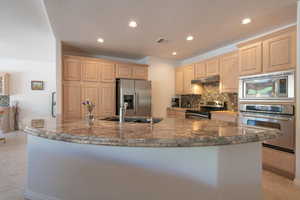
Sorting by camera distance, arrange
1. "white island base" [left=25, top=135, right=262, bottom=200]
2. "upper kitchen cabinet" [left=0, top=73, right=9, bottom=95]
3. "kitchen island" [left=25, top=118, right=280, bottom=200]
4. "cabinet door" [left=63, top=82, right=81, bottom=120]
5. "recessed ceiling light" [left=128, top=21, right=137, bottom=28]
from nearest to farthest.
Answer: "kitchen island" [left=25, top=118, right=280, bottom=200]
"white island base" [left=25, top=135, right=262, bottom=200]
"recessed ceiling light" [left=128, top=21, right=137, bottom=28]
"cabinet door" [left=63, top=82, right=81, bottom=120]
"upper kitchen cabinet" [left=0, top=73, right=9, bottom=95]

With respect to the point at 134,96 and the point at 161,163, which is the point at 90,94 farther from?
the point at 161,163

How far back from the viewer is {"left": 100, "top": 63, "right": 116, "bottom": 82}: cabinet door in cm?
415

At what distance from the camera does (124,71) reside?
4.39 m

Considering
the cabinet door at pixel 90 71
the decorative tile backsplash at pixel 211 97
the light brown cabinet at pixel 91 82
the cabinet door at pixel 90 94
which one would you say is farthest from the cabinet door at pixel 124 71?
the decorative tile backsplash at pixel 211 97

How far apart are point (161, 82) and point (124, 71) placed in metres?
1.24

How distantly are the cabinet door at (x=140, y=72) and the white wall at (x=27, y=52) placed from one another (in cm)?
213

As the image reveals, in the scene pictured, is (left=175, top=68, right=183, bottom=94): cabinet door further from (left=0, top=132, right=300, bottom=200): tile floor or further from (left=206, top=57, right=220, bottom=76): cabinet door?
(left=0, top=132, right=300, bottom=200): tile floor

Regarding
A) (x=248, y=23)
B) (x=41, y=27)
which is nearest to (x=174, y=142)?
(x=248, y=23)

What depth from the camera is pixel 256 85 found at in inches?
106

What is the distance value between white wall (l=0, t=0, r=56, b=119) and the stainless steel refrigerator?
6.56ft

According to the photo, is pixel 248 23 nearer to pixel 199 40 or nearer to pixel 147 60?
pixel 199 40

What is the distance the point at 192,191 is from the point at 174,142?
0.51m

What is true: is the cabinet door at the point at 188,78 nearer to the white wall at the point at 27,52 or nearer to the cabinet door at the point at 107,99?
the cabinet door at the point at 107,99

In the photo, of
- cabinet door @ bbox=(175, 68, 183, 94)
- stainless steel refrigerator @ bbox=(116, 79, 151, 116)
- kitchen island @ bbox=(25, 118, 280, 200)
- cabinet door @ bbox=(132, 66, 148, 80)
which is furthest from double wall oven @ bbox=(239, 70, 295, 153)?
cabinet door @ bbox=(132, 66, 148, 80)
